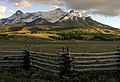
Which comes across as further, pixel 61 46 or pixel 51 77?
pixel 61 46

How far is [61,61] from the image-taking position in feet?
59.0

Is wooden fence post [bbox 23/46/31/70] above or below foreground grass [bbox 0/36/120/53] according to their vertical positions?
above

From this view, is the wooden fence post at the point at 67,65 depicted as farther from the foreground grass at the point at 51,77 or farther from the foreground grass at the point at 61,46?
the foreground grass at the point at 61,46

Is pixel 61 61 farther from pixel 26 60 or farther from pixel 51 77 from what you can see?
pixel 26 60

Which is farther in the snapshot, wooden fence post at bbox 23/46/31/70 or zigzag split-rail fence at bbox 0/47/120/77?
wooden fence post at bbox 23/46/31/70

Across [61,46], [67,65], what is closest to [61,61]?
[67,65]

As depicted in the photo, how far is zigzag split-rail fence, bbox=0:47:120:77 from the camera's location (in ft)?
58.7

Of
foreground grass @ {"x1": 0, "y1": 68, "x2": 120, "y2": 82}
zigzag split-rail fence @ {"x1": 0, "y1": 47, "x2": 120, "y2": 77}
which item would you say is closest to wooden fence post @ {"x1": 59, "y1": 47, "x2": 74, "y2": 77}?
zigzag split-rail fence @ {"x1": 0, "y1": 47, "x2": 120, "y2": 77}

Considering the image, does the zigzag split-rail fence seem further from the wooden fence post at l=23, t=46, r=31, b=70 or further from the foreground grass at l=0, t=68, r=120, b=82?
the foreground grass at l=0, t=68, r=120, b=82

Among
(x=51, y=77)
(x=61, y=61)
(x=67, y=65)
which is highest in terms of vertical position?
(x=61, y=61)

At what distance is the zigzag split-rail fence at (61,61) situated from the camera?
58.7 ft

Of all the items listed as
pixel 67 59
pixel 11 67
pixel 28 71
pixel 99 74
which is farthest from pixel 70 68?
pixel 11 67

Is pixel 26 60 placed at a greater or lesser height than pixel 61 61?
lesser

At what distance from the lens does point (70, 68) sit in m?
17.8
